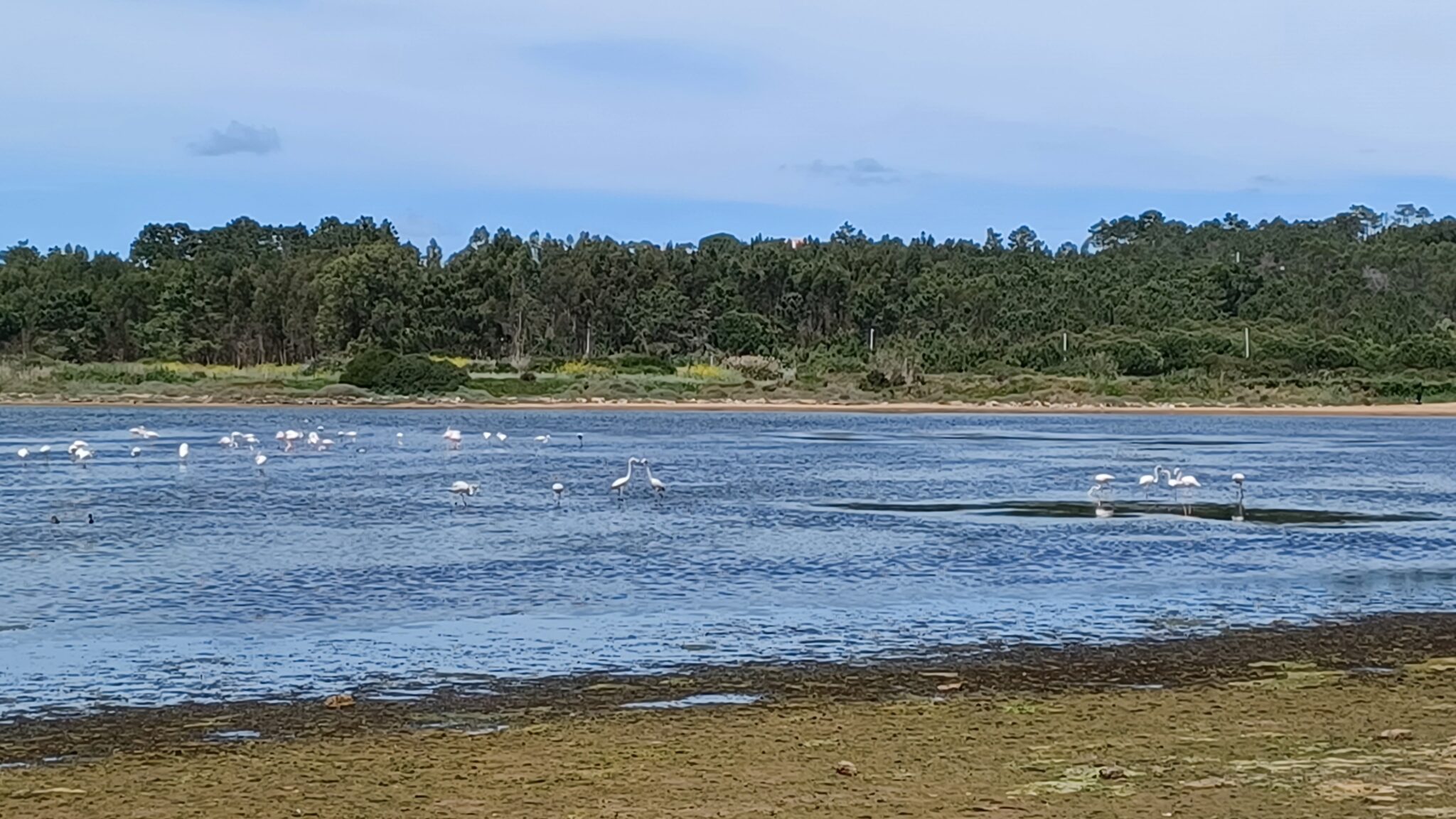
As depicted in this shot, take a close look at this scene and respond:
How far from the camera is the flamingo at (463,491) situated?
105 ft

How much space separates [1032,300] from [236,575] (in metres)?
113

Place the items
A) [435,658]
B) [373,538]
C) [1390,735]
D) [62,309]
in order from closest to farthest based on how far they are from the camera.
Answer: [1390,735], [435,658], [373,538], [62,309]

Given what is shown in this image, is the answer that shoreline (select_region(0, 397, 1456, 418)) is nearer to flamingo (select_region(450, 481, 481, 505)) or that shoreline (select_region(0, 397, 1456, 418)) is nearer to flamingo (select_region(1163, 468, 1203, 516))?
flamingo (select_region(1163, 468, 1203, 516))

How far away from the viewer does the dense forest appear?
114m

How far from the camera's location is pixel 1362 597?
1875cm

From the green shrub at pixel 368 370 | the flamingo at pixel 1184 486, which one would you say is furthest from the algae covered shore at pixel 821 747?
the green shrub at pixel 368 370

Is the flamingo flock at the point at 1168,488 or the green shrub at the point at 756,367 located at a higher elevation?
the green shrub at the point at 756,367

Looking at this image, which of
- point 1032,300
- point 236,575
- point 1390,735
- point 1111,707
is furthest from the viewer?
point 1032,300

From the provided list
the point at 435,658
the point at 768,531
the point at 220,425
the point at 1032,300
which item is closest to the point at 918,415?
the point at 220,425

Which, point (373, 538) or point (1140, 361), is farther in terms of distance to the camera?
point (1140, 361)

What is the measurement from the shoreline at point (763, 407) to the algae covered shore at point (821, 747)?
73850mm

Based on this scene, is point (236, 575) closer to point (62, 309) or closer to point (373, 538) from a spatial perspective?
point (373, 538)

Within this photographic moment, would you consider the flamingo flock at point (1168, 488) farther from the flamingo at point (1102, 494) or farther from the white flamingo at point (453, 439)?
the white flamingo at point (453, 439)

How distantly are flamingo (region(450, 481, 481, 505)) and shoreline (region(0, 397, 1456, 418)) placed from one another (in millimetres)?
53303
